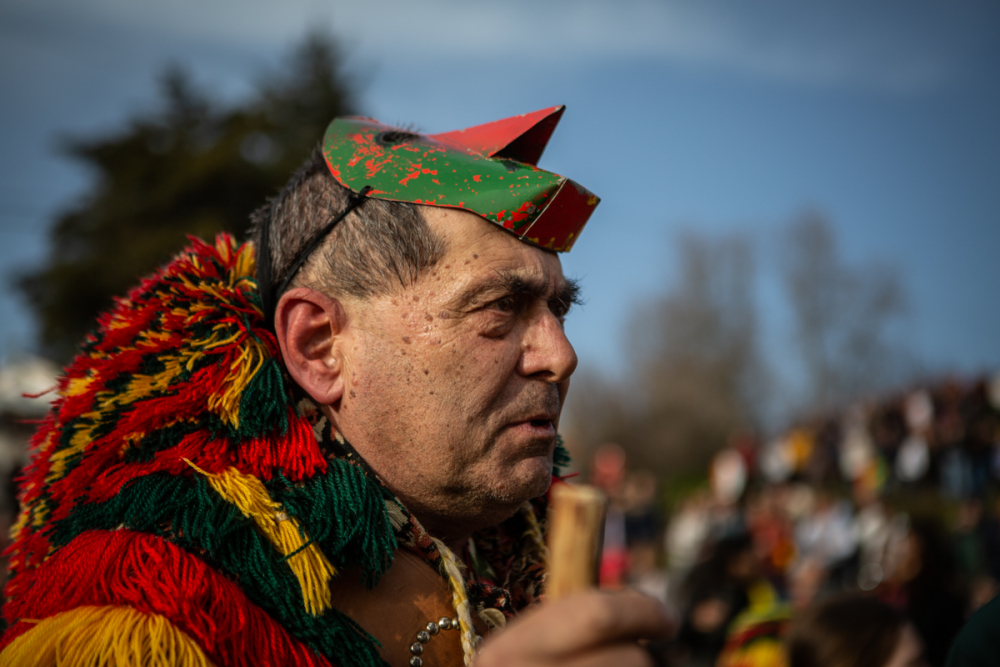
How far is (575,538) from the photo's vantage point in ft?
3.22

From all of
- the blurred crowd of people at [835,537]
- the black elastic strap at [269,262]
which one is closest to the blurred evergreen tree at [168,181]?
the blurred crowd of people at [835,537]

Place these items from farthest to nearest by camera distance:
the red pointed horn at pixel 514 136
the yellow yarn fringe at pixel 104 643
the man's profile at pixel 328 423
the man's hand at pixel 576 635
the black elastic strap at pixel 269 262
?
the red pointed horn at pixel 514 136
the black elastic strap at pixel 269 262
the man's profile at pixel 328 423
the yellow yarn fringe at pixel 104 643
the man's hand at pixel 576 635

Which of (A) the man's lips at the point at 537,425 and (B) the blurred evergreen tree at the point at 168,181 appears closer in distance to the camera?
(A) the man's lips at the point at 537,425

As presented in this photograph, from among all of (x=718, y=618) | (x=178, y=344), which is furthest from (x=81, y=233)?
(x=178, y=344)

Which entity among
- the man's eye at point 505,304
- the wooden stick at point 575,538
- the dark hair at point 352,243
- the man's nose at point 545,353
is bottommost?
the wooden stick at point 575,538

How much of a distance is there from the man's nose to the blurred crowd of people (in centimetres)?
56

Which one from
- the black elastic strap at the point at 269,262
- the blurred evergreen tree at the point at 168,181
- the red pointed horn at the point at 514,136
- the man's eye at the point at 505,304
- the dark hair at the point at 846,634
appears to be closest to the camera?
the man's eye at the point at 505,304

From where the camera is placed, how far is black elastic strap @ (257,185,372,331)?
1768 mm

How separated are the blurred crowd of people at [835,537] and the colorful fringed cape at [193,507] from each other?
2.08 ft

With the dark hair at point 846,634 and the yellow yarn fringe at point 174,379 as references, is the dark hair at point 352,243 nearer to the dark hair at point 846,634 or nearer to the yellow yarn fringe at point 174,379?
the yellow yarn fringe at point 174,379

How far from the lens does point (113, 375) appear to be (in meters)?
1.72

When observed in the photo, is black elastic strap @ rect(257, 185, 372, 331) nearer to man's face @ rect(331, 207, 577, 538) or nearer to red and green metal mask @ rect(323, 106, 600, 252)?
red and green metal mask @ rect(323, 106, 600, 252)

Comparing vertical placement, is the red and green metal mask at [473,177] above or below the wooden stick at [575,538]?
above

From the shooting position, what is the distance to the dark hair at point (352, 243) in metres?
1.67
